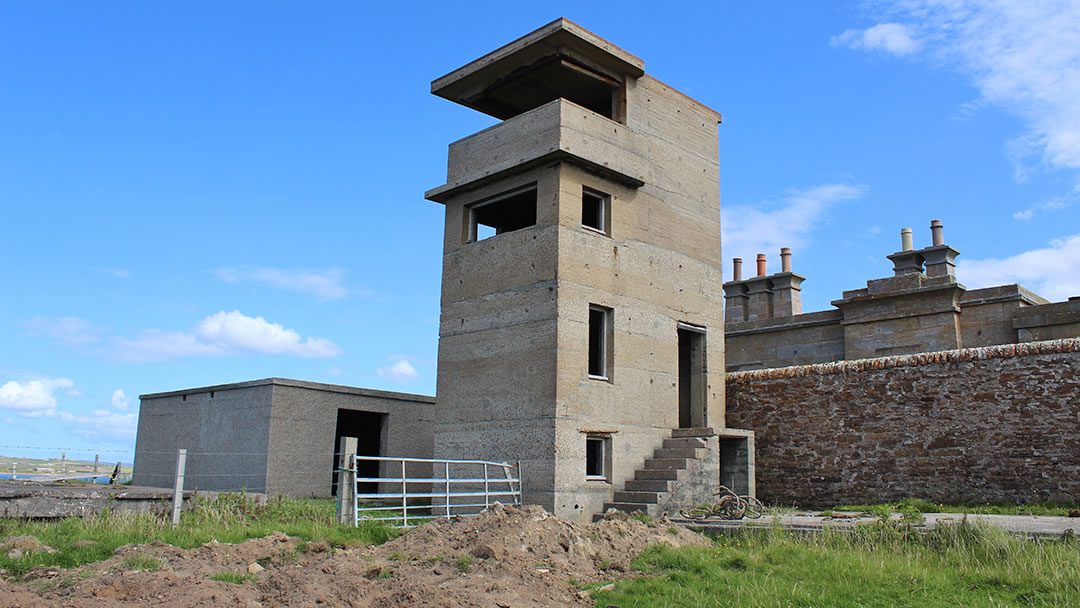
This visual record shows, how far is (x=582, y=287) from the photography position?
50.1 feet

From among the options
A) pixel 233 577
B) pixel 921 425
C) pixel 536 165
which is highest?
pixel 536 165

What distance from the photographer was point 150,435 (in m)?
22.2

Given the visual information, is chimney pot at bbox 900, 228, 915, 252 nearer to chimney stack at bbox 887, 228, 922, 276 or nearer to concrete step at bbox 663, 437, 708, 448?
chimney stack at bbox 887, 228, 922, 276

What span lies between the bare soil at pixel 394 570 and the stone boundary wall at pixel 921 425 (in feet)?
17.0

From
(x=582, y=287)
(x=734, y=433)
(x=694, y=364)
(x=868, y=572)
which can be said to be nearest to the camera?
(x=868, y=572)

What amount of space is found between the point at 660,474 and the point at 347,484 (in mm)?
5578

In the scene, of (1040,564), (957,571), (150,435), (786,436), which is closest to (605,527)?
(957,571)

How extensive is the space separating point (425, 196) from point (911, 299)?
477 inches

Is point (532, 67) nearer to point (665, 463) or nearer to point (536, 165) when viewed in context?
point (536, 165)

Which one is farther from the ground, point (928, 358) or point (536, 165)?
point (536, 165)

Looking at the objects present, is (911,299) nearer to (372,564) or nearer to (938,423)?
(938,423)

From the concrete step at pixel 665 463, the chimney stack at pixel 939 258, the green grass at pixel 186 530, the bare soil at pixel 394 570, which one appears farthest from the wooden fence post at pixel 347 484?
the chimney stack at pixel 939 258

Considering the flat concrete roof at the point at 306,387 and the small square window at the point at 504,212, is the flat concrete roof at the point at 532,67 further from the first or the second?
the flat concrete roof at the point at 306,387

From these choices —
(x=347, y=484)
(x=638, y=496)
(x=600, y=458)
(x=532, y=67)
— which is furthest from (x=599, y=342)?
(x=347, y=484)
